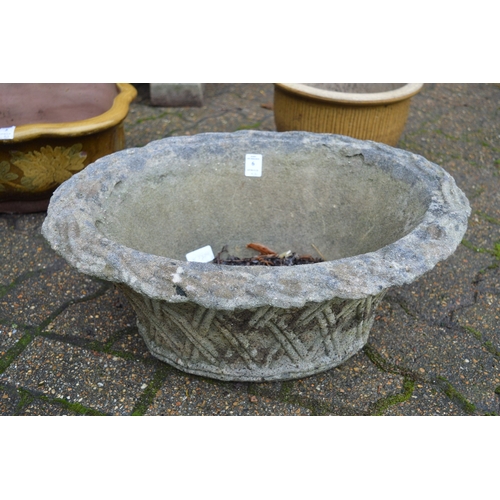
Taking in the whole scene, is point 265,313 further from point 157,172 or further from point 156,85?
point 156,85

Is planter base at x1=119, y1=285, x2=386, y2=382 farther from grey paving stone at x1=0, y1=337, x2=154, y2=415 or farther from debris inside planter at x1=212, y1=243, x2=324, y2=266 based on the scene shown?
debris inside planter at x1=212, y1=243, x2=324, y2=266

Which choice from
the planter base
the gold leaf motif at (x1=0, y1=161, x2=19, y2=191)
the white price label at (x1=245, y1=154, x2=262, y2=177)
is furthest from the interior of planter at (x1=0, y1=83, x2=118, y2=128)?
the planter base

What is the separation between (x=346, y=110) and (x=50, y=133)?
1465 mm

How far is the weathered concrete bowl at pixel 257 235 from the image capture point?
146cm

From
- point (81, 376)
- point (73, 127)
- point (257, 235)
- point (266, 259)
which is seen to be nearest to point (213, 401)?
point (81, 376)

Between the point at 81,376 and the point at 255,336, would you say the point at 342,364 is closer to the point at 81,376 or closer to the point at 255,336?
the point at 255,336

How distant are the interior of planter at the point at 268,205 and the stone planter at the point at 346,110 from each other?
0.70 m

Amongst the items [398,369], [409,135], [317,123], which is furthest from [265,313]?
[409,135]

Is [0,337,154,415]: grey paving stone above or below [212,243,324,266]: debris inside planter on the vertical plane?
below

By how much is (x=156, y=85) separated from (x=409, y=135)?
185 cm

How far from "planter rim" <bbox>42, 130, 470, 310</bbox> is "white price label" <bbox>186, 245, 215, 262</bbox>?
506mm

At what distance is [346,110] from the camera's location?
282 cm

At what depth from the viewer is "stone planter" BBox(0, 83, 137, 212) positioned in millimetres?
2635

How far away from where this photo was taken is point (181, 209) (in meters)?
2.23
